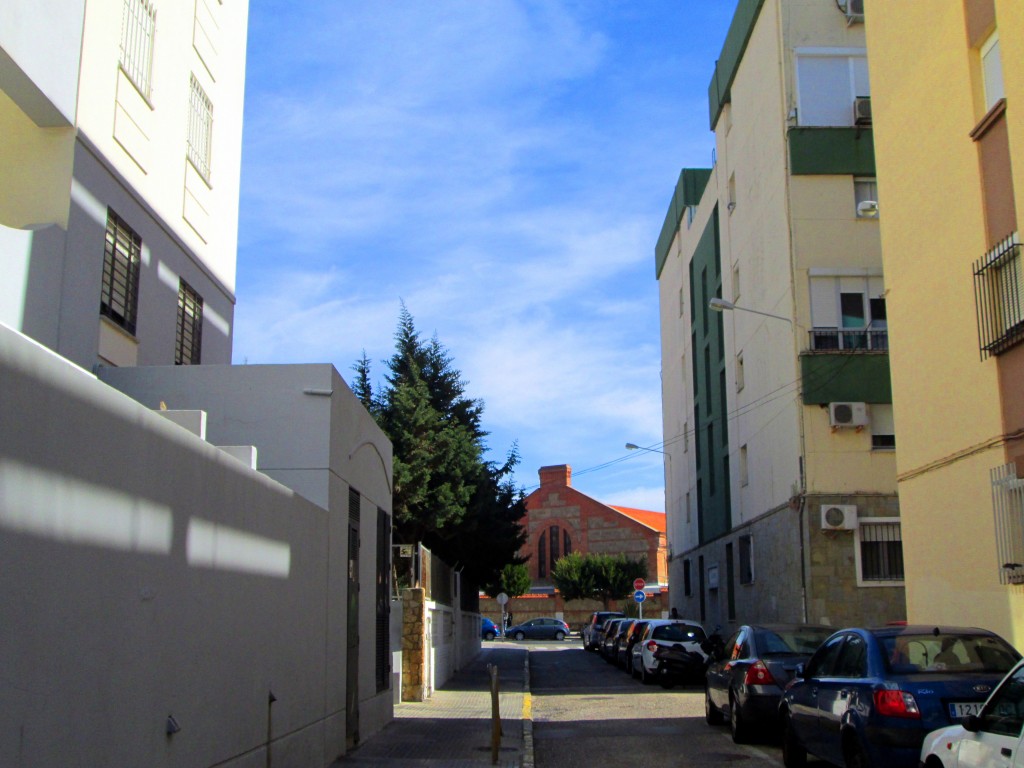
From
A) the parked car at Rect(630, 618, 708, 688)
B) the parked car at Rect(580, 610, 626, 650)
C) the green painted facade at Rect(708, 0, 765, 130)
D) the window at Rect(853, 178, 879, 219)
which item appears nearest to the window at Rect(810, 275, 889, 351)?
the window at Rect(853, 178, 879, 219)

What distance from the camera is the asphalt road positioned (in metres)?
12.1

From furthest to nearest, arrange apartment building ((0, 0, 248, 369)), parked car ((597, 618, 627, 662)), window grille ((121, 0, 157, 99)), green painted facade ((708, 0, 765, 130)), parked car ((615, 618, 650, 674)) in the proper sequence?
1. parked car ((597, 618, 627, 662))
2. green painted facade ((708, 0, 765, 130))
3. parked car ((615, 618, 650, 674))
4. window grille ((121, 0, 157, 99))
5. apartment building ((0, 0, 248, 369))

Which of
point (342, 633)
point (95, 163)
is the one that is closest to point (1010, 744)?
point (342, 633)

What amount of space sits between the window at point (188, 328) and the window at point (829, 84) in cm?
1645

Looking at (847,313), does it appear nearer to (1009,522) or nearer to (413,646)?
(413,646)

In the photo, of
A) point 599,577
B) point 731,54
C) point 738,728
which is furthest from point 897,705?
point 599,577

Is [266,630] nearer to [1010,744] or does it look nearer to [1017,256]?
[1010,744]

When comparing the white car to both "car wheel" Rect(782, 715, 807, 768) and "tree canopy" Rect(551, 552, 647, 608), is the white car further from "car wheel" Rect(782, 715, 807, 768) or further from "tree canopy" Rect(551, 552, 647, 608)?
"tree canopy" Rect(551, 552, 647, 608)

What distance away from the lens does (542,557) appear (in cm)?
8162

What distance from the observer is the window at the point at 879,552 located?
23.9 metres

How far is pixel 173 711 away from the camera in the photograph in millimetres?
6672

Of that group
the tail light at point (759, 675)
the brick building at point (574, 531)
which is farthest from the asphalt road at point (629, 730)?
the brick building at point (574, 531)

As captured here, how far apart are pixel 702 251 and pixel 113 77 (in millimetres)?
27713

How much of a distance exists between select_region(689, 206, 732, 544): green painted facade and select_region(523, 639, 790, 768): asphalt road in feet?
36.1
